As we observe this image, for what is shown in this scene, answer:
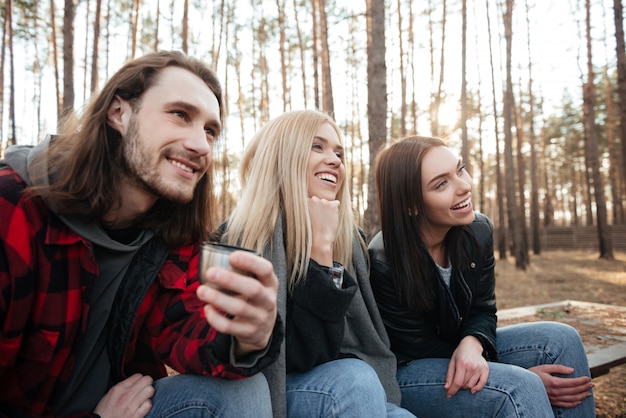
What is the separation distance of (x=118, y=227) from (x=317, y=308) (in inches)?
34.9

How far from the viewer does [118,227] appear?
1636 mm

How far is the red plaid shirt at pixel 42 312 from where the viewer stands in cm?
123

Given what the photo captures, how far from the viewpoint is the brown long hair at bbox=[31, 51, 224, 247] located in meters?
1.42

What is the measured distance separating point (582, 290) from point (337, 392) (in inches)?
337

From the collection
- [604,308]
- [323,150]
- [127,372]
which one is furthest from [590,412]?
[604,308]

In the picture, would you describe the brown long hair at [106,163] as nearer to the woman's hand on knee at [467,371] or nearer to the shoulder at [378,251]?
the shoulder at [378,251]

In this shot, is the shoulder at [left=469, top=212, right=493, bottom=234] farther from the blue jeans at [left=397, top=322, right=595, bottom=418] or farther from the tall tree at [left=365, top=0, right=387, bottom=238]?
the tall tree at [left=365, top=0, right=387, bottom=238]

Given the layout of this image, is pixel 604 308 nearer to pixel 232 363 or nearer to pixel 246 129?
pixel 232 363

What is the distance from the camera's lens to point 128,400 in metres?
1.40

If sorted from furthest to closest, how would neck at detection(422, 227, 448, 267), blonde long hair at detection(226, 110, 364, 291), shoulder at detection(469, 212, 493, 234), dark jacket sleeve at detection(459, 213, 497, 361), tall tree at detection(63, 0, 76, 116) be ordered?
1. tall tree at detection(63, 0, 76, 116)
2. shoulder at detection(469, 212, 493, 234)
3. neck at detection(422, 227, 448, 267)
4. dark jacket sleeve at detection(459, 213, 497, 361)
5. blonde long hair at detection(226, 110, 364, 291)

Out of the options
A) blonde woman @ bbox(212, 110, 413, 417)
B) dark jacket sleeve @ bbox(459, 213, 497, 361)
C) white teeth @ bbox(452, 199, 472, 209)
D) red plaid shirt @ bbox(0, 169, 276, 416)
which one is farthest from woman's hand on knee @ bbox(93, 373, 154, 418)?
white teeth @ bbox(452, 199, 472, 209)

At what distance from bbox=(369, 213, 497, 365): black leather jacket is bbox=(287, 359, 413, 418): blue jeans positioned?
0.52 metres

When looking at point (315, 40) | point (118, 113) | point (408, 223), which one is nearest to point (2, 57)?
point (315, 40)

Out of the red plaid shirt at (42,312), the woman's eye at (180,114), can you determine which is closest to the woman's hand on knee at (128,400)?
the red plaid shirt at (42,312)
